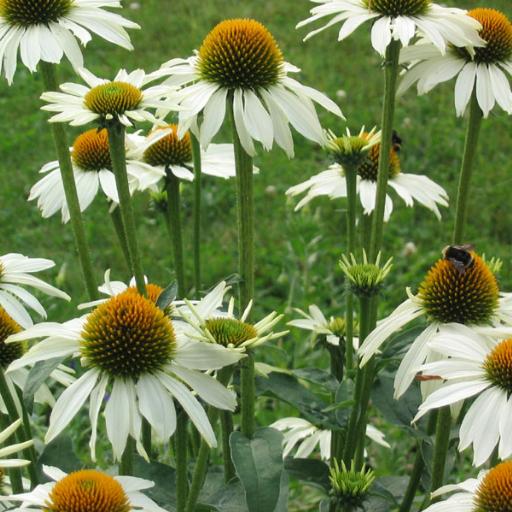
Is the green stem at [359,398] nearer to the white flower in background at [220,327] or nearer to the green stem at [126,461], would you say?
the white flower in background at [220,327]

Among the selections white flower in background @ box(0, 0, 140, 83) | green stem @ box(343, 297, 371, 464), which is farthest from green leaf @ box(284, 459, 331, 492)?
white flower in background @ box(0, 0, 140, 83)

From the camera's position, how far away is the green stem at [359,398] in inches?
60.8

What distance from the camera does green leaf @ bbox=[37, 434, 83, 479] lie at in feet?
5.00

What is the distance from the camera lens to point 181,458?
1330 millimetres

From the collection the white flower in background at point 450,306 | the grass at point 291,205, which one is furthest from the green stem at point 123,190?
the grass at point 291,205

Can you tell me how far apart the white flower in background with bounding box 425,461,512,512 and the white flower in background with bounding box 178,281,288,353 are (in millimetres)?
299

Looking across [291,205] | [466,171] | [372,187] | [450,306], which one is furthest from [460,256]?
[291,205]

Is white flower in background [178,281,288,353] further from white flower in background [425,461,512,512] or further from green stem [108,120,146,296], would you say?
white flower in background [425,461,512,512]

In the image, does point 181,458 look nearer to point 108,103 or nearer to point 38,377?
point 38,377

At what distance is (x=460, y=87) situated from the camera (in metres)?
1.63

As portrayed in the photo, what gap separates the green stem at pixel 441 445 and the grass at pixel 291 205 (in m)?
0.86

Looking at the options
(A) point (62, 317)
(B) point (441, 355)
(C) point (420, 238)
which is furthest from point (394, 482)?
(C) point (420, 238)

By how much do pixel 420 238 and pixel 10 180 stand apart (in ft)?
5.23

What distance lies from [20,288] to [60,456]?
0.27 metres
